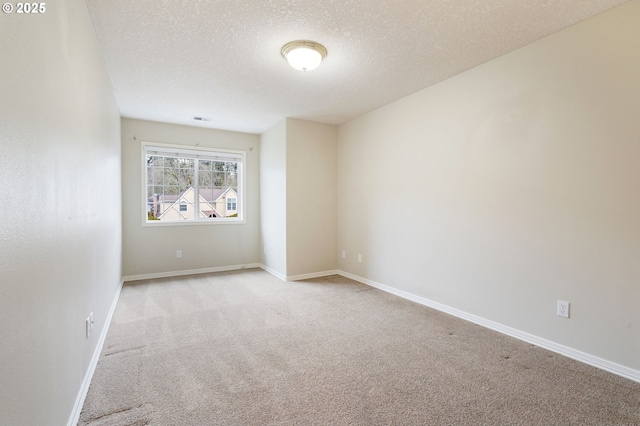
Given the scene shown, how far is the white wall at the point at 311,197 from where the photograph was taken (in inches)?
193

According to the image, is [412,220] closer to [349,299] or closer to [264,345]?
[349,299]

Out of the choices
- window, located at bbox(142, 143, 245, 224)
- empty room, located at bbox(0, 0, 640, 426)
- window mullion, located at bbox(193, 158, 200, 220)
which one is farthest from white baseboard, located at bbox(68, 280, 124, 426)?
window mullion, located at bbox(193, 158, 200, 220)

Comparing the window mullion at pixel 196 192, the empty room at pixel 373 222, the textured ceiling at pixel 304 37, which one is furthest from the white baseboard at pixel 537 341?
the window mullion at pixel 196 192

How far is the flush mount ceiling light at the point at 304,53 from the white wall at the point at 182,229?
10.4 feet

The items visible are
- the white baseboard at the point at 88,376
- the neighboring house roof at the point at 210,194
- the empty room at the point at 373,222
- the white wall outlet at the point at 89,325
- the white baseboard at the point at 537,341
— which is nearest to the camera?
the empty room at the point at 373,222

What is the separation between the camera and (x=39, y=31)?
126 cm

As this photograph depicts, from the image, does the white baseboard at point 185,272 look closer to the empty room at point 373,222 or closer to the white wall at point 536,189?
the empty room at point 373,222

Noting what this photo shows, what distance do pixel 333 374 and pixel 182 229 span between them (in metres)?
4.05

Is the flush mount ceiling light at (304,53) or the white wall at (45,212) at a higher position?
the flush mount ceiling light at (304,53)

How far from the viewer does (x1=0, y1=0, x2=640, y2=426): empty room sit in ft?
4.64

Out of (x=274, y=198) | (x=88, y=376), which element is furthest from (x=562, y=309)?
(x=274, y=198)

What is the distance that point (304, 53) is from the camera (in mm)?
2684

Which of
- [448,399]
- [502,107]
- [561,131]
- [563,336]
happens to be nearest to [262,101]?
[502,107]

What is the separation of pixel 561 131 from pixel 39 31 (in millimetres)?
3376
